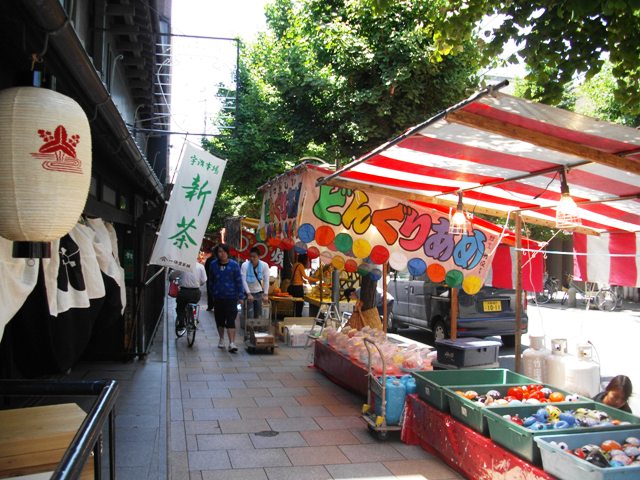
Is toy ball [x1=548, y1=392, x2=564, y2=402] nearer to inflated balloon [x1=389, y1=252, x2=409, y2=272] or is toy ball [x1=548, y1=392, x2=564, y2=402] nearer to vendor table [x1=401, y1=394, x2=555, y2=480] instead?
vendor table [x1=401, y1=394, x2=555, y2=480]

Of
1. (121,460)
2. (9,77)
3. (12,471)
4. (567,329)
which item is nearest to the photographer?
(12,471)

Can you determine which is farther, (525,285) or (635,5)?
(525,285)

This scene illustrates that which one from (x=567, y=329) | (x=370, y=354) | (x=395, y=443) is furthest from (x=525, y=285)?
(x=567, y=329)

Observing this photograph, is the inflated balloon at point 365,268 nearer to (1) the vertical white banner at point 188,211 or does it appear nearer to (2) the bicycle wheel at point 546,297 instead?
(1) the vertical white banner at point 188,211

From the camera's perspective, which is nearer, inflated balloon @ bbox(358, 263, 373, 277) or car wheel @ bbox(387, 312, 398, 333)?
inflated balloon @ bbox(358, 263, 373, 277)

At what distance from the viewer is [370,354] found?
7.04 m

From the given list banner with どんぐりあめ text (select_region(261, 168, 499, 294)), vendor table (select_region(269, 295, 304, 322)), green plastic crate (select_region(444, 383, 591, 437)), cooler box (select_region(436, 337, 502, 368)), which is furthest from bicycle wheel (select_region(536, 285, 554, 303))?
green plastic crate (select_region(444, 383, 591, 437))

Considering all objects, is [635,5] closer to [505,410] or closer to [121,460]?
[505,410]

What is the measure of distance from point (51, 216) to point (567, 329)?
1709 centimetres

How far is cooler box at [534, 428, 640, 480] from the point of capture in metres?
3.67

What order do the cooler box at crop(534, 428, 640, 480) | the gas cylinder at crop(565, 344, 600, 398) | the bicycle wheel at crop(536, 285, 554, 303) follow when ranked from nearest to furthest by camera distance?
1. the cooler box at crop(534, 428, 640, 480)
2. the gas cylinder at crop(565, 344, 600, 398)
3. the bicycle wheel at crop(536, 285, 554, 303)

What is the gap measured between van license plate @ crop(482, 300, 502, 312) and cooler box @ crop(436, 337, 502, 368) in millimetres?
4745

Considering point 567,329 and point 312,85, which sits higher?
point 312,85

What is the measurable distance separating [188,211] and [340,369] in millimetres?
3427
